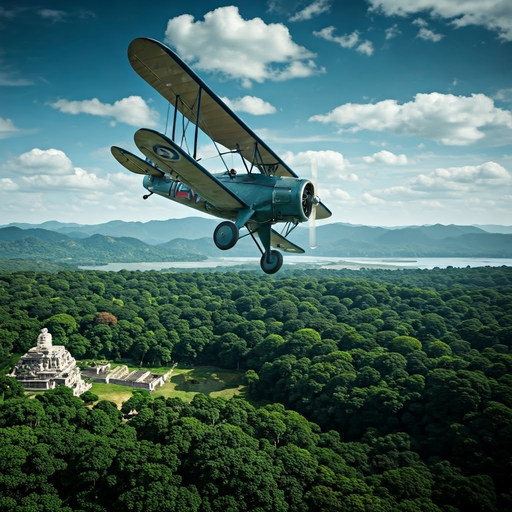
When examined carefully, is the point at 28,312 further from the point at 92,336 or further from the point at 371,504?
the point at 371,504

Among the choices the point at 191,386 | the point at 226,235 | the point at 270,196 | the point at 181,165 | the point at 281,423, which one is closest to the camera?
the point at 181,165

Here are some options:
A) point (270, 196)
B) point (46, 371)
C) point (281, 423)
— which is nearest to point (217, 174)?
point (270, 196)

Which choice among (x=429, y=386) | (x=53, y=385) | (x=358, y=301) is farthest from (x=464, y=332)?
(x=53, y=385)

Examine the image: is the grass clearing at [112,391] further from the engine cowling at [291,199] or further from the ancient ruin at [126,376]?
the engine cowling at [291,199]

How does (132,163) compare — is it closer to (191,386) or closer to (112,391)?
(112,391)

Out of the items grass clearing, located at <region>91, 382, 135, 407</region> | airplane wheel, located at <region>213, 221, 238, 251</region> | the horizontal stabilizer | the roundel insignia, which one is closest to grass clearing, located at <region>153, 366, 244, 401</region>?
grass clearing, located at <region>91, 382, 135, 407</region>

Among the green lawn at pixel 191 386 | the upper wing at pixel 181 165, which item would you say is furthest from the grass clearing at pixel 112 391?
the upper wing at pixel 181 165

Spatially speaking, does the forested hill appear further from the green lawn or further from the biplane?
the biplane
